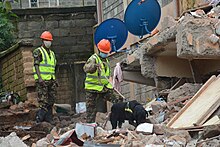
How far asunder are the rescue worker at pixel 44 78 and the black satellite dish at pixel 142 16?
173 centimetres

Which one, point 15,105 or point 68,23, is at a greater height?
point 68,23

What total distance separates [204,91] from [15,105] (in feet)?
23.8

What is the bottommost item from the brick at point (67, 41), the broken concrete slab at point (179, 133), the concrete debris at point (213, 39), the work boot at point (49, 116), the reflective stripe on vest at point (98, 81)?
the work boot at point (49, 116)

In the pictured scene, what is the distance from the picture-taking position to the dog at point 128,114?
7852mm

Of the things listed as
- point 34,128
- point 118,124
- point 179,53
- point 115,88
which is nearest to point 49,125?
point 34,128

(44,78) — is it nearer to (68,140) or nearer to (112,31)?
(112,31)

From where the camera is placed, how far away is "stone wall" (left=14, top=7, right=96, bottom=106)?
61.9ft

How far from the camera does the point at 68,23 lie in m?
19.1

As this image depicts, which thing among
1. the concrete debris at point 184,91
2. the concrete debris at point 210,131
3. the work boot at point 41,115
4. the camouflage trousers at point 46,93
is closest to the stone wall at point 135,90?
the camouflage trousers at point 46,93

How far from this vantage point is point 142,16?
34.9ft

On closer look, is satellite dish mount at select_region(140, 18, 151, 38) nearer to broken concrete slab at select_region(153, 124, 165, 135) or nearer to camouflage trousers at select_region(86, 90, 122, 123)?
camouflage trousers at select_region(86, 90, 122, 123)

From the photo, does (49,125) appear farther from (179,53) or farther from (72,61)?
(72,61)

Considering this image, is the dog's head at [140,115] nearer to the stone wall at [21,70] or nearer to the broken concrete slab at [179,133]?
the broken concrete slab at [179,133]

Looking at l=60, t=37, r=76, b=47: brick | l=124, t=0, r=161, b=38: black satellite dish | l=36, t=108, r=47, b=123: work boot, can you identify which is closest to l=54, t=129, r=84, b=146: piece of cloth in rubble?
l=124, t=0, r=161, b=38: black satellite dish
